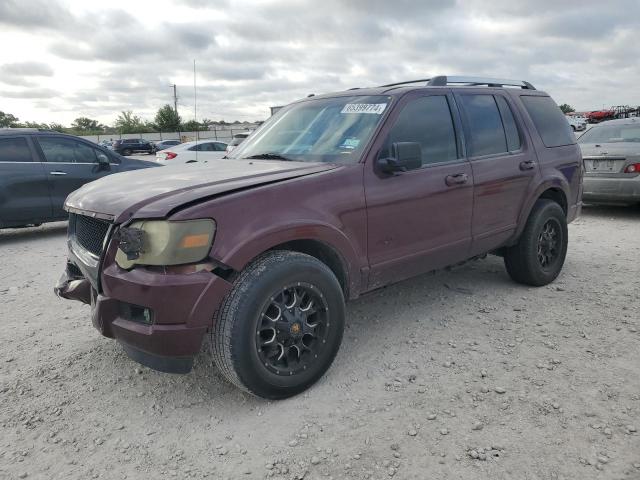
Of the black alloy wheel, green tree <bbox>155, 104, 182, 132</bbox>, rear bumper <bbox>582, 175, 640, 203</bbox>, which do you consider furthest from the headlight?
green tree <bbox>155, 104, 182, 132</bbox>

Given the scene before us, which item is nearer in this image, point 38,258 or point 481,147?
point 481,147

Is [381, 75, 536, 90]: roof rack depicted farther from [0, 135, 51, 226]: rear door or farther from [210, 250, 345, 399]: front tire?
[0, 135, 51, 226]: rear door

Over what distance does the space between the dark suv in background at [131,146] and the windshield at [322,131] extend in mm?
42474

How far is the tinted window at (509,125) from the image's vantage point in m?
4.52

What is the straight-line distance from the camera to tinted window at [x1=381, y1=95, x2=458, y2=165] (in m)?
3.67

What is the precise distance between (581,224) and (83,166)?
305 inches

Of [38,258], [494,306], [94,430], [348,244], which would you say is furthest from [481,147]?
[38,258]

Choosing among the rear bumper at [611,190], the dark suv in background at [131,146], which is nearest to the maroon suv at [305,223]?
the rear bumper at [611,190]

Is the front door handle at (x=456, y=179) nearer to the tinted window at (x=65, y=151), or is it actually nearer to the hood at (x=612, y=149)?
the hood at (x=612, y=149)

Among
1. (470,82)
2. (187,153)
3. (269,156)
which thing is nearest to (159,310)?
(269,156)

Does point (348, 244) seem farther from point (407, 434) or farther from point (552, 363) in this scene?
point (552, 363)

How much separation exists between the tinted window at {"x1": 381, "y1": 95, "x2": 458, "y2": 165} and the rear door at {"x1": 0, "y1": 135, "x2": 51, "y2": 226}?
605cm

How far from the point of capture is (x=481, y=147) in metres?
4.23

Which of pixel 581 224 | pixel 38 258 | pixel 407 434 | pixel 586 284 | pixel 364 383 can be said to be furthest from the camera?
pixel 581 224
